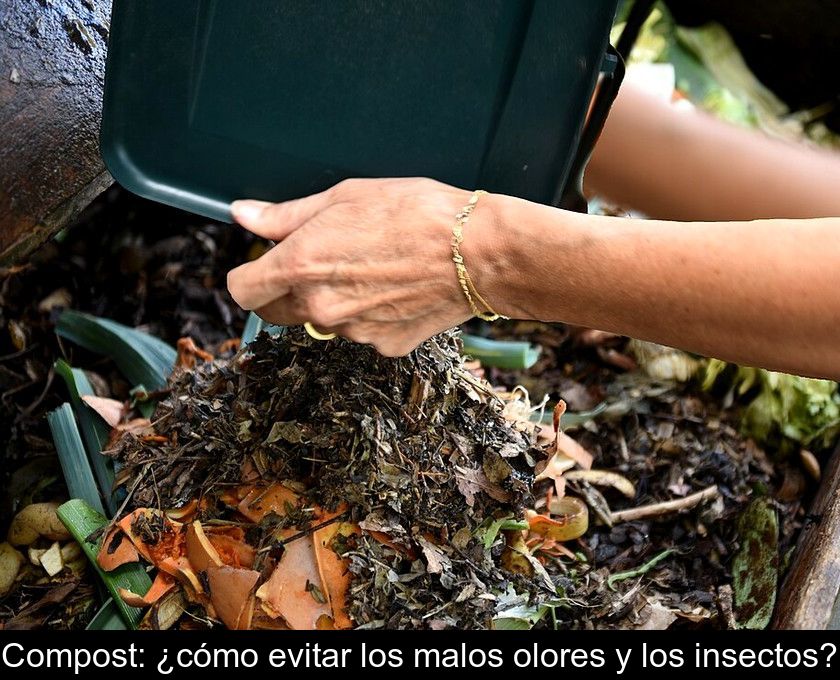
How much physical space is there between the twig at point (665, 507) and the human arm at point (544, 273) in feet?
2.07

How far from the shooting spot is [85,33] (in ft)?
4.70

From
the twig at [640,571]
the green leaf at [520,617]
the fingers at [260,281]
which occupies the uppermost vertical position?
the fingers at [260,281]

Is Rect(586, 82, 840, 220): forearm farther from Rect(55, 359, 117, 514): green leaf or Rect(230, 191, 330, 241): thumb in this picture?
Rect(55, 359, 117, 514): green leaf

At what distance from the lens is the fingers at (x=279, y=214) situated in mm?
1106

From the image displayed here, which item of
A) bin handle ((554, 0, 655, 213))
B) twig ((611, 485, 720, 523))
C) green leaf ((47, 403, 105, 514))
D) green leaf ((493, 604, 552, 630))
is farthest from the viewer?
twig ((611, 485, 720, 523))

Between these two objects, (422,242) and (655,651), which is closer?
(422,242)

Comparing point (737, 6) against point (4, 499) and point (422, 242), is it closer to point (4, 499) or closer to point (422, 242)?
point (422, 242)

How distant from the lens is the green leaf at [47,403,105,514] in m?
1.39

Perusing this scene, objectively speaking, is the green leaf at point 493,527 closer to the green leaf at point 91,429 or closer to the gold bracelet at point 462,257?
the gold bracelet at point 462,257

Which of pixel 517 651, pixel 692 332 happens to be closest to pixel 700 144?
pixel 692 332

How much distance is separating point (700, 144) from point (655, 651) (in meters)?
0.79

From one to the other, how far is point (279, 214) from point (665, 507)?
96 cm

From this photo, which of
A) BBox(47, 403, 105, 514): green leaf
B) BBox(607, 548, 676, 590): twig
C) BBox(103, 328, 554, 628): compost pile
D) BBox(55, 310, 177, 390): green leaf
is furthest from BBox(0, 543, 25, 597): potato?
BBox(607, 548, 676, 590): twig

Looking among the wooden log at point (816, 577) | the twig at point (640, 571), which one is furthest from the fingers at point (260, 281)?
the wooden log at point (816, 577)
